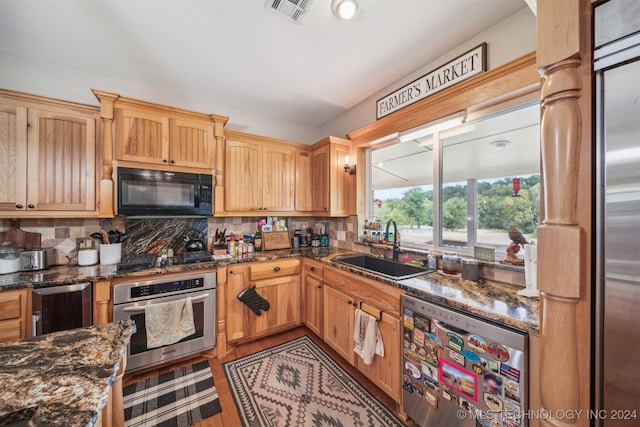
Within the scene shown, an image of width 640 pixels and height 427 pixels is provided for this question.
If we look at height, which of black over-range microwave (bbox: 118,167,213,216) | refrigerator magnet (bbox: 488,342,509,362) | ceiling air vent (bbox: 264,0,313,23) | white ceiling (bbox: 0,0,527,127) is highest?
white ceiling (bbox: 0,0,527,127)

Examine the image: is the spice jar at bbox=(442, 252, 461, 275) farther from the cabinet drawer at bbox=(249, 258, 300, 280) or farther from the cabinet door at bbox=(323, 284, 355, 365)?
the cabinet drawer at bbox=(249, 258, 300, 280)

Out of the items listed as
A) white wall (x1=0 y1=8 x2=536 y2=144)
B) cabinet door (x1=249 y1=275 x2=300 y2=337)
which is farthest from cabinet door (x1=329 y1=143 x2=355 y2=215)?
cabinet door (x1=249 y1=275 x2=300 y2=337)

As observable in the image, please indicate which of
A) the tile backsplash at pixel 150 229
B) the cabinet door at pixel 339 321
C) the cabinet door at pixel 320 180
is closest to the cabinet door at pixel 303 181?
the cabinet door at pixel 320 180

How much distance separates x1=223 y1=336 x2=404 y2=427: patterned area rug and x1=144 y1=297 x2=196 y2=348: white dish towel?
0.51 meters

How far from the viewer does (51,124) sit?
1841mm

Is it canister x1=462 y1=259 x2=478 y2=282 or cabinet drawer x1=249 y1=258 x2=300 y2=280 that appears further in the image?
cabinet drawer x1=249 y1=258 x2=300 y2=280

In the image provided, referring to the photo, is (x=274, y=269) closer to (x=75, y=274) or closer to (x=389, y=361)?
(x=389, y=361)

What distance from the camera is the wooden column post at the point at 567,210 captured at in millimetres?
664

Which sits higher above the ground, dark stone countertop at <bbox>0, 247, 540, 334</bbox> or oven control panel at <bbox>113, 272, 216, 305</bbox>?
dark stone countertop at <bbox>0, 247, 540, 334</bbox>

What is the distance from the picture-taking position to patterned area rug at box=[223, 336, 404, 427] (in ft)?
5.05

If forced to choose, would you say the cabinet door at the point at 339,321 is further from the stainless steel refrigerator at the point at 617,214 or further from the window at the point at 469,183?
the stainless steel refrigerator at the point at 617,214

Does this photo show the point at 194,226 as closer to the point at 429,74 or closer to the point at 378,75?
the point at 378,75

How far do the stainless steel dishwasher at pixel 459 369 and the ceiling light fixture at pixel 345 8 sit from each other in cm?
185

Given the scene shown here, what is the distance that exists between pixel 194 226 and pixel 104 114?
1265 millimetres
